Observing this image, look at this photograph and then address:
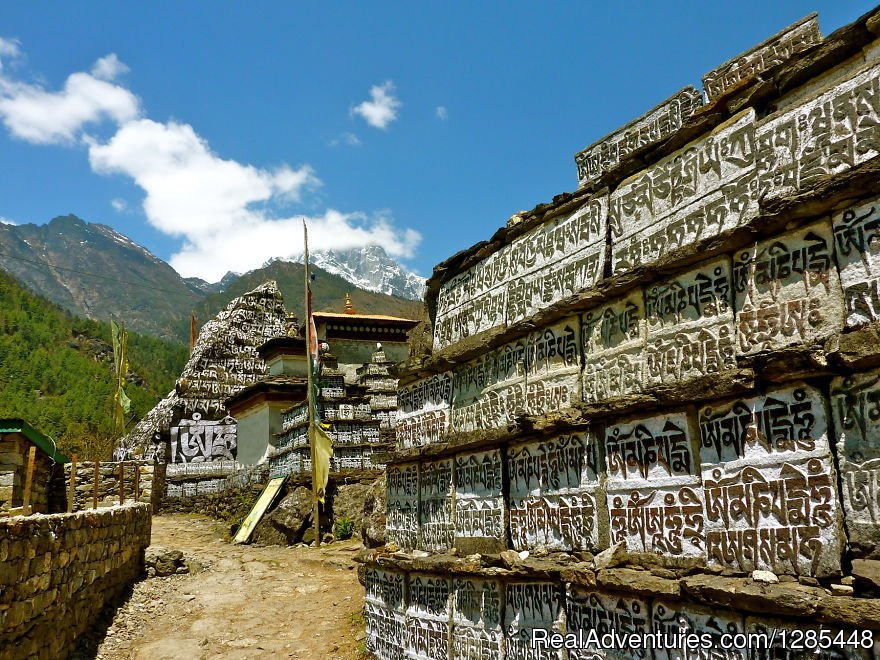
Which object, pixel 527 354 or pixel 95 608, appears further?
pixel 95 608

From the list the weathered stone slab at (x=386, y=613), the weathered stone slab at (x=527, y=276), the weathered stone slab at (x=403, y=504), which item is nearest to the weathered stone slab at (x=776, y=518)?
the weathered stone slab at (x=527, y=276)

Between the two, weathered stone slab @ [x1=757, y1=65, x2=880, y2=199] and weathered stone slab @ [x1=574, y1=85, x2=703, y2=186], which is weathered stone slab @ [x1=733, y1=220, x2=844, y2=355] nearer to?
weathered stone slab @ [x1=757, y1=65, x2=880, y2=199]

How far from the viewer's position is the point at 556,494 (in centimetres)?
589

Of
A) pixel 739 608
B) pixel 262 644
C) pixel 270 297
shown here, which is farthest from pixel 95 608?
pixel 270 297

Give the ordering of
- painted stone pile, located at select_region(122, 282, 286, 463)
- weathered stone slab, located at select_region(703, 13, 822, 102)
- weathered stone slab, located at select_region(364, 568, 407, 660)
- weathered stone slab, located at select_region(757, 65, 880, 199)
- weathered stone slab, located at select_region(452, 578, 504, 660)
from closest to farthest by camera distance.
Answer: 1. weathered stone slab, located at select_region(757, 65, 880, 199)
2. weathered stone slab, located at select_region(703, 13, 822, 102)
3. weathered stone slab, located at select_region(452, 578, 504, 660)
4. weathered stone slab, located at select_region(364, 568, 407, 660)
5. painted stone pile, located at select_region(122, 282, 286, 463)

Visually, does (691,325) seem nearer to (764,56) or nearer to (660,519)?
(660,519)

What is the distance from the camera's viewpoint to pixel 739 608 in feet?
13.1

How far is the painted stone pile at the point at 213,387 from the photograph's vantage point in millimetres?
27859

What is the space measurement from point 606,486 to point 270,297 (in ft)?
99.8

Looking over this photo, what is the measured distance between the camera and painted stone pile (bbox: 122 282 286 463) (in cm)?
2786

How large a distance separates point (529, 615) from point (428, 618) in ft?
5.98

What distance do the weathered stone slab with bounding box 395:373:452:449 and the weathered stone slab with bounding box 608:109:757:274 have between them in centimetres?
300

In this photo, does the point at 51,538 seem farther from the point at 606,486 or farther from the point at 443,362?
the point at 606,486

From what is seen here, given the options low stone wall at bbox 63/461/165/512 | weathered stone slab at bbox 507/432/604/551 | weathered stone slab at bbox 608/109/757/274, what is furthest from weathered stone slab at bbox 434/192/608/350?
low stone wall at bbox 63/461/165/512
